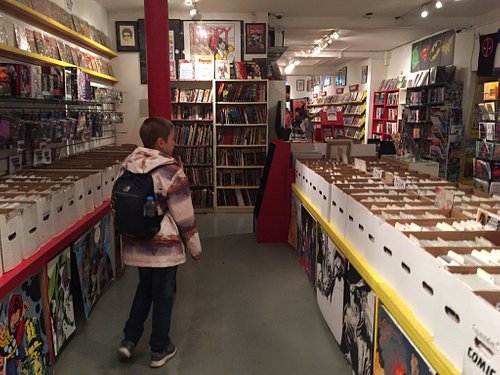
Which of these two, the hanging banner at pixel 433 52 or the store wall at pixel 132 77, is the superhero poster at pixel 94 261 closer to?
the store wall at pixel 132 77

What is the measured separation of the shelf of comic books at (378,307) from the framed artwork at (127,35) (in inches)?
181

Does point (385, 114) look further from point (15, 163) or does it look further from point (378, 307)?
point (378, 307)

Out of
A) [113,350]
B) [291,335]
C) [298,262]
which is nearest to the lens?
[113,350]

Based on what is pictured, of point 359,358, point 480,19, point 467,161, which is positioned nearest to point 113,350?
point 359,358

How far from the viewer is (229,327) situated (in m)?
3.00

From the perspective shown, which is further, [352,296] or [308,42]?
[308,42]

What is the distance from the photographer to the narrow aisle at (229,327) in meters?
2.54

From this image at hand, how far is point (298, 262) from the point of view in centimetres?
430

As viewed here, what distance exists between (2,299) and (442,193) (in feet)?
7.44

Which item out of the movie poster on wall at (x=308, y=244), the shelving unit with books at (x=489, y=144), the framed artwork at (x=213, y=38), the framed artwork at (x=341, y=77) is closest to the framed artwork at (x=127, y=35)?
the framed artwork at (x=213, y=38)

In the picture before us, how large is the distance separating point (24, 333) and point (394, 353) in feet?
5.75

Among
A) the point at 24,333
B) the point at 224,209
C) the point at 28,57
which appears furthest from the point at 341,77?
the point at 24,333

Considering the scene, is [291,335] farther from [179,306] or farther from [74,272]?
[74,272]

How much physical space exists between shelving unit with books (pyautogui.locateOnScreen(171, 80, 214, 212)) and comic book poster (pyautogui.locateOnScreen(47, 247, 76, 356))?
393 cm
